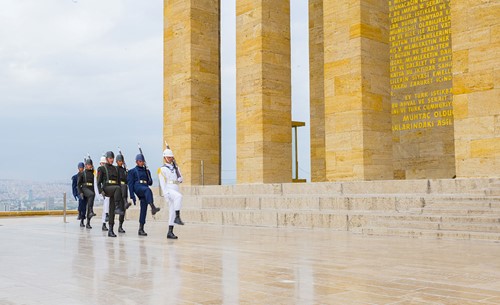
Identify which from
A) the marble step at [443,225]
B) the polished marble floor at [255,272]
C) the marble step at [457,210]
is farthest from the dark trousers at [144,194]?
the marble step at [457,210]


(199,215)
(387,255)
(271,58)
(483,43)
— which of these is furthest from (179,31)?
(387,255)

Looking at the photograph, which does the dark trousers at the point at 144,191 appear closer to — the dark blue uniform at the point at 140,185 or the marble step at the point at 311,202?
the dark blue uniform at the point at 140,185

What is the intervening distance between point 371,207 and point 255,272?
835 centimetres

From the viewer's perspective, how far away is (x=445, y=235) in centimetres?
1244

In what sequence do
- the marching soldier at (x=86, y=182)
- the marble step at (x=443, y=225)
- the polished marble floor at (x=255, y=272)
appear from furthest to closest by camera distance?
the marching soldier at (x=86, y=182), the marble step at (x=443, y=225), the polished marble floor at (x=255, y=272)

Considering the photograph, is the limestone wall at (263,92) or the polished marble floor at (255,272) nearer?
the polished marble floor at (255,272)

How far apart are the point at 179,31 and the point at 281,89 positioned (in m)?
5.98

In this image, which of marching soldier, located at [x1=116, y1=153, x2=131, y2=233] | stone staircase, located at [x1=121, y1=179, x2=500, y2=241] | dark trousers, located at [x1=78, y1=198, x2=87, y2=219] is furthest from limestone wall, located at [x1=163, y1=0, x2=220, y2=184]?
marching soldier, located at [x1=116, y1=153, x2=131, y2=233]

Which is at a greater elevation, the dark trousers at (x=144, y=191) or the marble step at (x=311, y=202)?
the dark trousers at (x=144, y=191)

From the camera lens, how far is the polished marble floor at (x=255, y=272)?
20.0ft

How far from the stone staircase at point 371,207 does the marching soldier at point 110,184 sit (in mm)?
4311

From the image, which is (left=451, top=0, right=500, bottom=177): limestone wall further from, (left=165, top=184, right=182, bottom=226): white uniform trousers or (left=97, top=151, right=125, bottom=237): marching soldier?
(left=97, top=151, right=125, bottom=237): marching soldier

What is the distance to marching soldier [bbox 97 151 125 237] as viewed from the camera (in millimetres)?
15430

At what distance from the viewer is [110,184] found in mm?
15570
